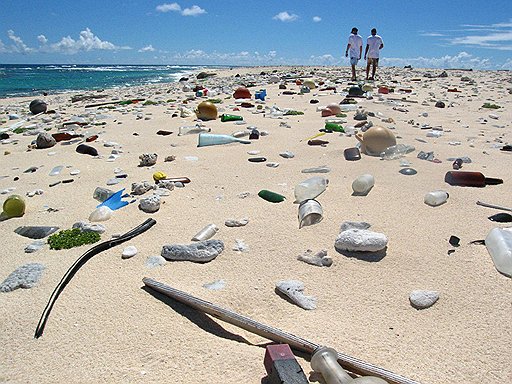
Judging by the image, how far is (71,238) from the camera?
204 centimetres

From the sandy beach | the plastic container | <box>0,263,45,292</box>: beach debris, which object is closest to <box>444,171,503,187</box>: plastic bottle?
the sandy beach

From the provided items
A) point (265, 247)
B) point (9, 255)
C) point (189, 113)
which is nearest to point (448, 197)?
point (265, 247)

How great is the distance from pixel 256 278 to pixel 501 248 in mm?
1089

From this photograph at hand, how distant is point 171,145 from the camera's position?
4.05 m

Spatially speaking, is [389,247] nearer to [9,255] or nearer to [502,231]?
[502,231]

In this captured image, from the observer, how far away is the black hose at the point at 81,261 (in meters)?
1.41

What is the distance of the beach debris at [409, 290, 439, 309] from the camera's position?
149 cm

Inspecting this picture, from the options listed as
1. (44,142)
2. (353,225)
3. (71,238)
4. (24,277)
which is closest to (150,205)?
(71,238)

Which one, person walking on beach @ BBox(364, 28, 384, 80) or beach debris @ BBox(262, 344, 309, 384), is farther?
person walking on beach @ BBox(364, 28, 384, 80)

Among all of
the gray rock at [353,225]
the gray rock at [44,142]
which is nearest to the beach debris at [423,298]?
the gray rock at [353,225]

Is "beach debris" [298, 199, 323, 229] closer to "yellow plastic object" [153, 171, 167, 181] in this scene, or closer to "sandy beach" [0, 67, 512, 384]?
"sandy beach" [0, 67, 512, 384]

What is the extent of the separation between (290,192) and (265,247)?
29.9 inches

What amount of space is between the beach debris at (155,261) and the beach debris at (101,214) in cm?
58

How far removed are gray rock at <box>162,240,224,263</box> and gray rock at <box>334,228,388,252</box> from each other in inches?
23.0
